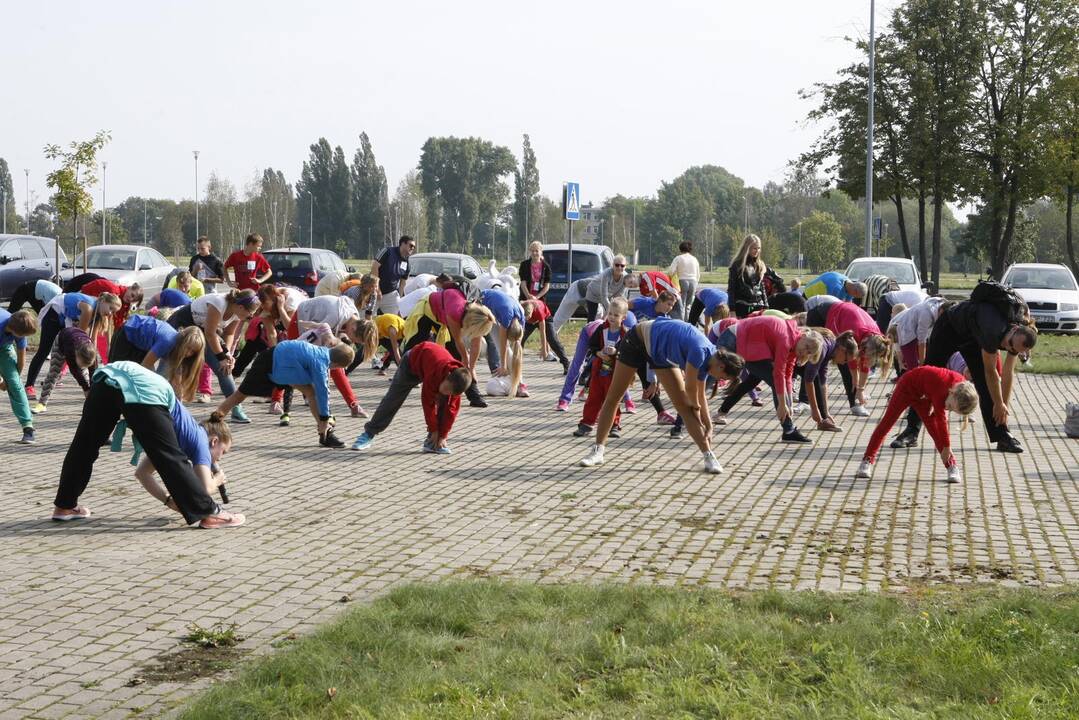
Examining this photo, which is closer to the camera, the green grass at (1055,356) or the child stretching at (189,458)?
the child stretching at (189,458)

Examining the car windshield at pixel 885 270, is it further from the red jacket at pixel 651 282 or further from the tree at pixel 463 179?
the tree at pixel 463 179

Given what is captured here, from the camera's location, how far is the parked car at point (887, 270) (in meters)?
27.1

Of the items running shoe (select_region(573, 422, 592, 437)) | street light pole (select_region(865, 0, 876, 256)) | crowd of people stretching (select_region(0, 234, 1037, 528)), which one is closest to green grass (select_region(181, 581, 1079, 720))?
crowd of people stretching (select_region(0, 234, 1037, 528))

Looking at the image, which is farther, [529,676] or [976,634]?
[976,634]

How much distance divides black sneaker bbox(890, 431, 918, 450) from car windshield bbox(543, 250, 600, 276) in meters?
16.5

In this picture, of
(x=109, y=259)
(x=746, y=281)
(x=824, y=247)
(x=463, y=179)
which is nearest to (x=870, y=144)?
(x=109, y=259)

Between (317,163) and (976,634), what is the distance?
344 ft

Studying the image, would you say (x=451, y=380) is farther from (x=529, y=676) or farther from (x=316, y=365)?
(x=529, y=676)

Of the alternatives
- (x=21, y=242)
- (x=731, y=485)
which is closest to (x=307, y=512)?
(x=731, y=485)

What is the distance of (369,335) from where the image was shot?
12.3m

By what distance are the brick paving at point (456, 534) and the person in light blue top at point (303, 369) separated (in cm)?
51

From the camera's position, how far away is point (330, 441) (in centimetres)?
1137

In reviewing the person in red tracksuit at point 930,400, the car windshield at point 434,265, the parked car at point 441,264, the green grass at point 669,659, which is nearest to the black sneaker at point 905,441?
the person in red tracksuit at point 930,400

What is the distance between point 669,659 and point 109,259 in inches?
1014
